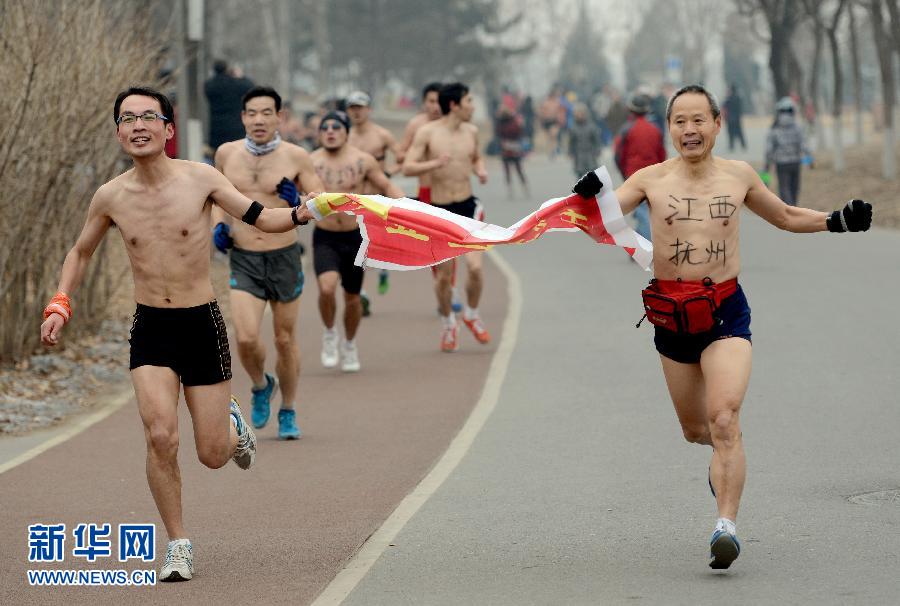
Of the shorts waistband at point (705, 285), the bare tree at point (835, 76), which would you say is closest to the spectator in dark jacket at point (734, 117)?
the bare tree at point (835, 76)

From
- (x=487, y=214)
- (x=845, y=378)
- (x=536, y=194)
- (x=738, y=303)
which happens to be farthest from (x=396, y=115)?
(x=738, y=303)

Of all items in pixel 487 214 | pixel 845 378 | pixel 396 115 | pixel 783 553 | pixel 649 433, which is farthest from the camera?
pixel 396 115

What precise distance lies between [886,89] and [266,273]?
83.1 feet

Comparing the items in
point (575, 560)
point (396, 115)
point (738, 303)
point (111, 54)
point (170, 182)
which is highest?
point (396, 115)

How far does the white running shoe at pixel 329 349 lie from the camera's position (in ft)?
49.2

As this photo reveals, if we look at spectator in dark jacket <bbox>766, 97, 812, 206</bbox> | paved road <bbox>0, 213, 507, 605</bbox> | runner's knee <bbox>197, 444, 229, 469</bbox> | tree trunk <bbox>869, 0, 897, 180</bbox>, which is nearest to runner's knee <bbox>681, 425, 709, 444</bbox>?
paved road <bbox>0, 213, 507, 605</bbox>

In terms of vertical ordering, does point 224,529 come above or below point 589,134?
below

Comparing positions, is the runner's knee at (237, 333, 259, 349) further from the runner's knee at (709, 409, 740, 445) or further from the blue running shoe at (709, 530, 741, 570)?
the blue running shoe at (709, 530, 741, 570)

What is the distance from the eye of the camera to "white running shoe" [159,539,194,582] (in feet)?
25.3

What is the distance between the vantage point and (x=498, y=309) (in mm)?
19000

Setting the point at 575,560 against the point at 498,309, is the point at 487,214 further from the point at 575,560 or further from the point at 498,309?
the point at 575,560

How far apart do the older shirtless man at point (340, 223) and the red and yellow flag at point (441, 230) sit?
5.16 m

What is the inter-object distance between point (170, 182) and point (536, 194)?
31.9 metres

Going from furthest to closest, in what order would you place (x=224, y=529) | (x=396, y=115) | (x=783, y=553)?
(x=396, y=115) → (x=224, y=529) → (x=783, y=553)
